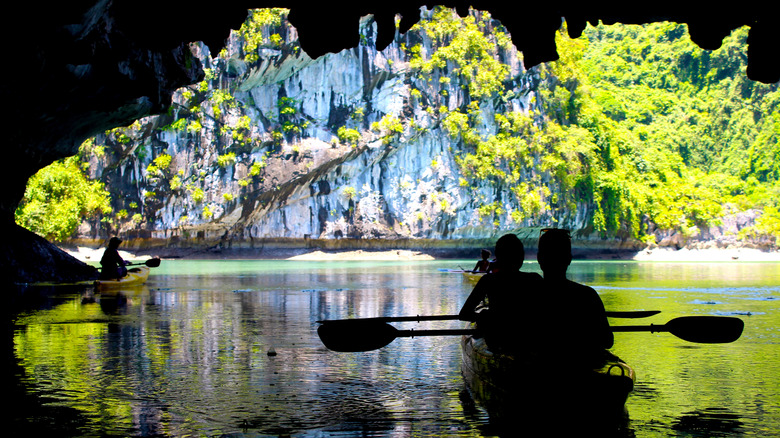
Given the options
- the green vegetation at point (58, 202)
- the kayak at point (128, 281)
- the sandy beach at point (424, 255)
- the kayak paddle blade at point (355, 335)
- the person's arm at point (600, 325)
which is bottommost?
the sandy beach at point (424, 255)

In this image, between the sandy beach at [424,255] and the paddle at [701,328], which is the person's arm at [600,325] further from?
the sandy beach at [424,255]

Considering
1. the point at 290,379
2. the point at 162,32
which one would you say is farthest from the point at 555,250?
the point at 162,32

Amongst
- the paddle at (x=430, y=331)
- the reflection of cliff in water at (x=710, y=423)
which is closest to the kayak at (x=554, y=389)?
the reflection of cliff in water at (x=710, y=423)

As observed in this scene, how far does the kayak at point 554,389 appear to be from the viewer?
4781 mm

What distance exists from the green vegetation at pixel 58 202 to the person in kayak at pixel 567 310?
46.9 m

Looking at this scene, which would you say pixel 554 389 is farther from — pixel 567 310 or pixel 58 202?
pixel 58 202

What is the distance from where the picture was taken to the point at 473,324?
774cm

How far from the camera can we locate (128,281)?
1902 cm

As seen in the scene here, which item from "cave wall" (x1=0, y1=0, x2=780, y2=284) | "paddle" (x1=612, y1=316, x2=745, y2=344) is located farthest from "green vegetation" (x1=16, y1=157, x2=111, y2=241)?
"paddle" (x1=612, y1=316, x2=745, y2=344)

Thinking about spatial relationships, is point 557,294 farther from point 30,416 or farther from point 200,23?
Answer: point 200,23

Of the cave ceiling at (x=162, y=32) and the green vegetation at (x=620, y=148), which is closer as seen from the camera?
the cave ceiling at (x=162, y=32)

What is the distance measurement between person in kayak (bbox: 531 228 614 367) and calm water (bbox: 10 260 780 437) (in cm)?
12

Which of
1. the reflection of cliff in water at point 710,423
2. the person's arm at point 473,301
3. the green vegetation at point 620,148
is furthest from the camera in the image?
the green vegetation at point 620,148

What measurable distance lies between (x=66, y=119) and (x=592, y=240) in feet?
144
